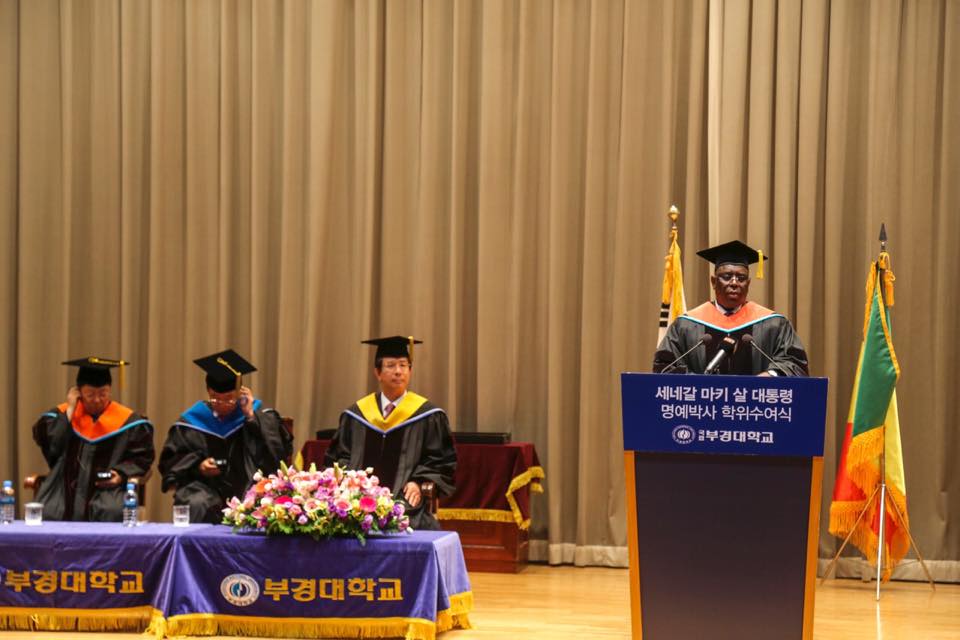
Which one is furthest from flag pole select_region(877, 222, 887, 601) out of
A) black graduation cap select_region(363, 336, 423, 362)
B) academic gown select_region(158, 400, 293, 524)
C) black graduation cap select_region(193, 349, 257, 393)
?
black graduation cap select_region(193, 349, 257, 393)

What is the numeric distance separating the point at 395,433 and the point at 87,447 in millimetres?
1833

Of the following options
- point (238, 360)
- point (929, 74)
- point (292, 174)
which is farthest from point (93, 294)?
point (929, 74)

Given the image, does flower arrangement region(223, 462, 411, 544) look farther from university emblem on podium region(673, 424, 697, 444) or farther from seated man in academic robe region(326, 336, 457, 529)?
university emblem on podium region(673, 424, 697, 444)

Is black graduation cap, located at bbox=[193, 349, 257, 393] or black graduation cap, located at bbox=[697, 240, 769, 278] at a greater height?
black graduation cap, located at bbox=[697, 240, 769, 278]

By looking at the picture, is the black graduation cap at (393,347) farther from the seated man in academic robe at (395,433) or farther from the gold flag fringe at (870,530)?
the gold flag fringe at (870,530)

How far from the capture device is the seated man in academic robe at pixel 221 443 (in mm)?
7152

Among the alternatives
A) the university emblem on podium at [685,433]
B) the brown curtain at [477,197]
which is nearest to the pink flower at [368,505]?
the university emblem on podium at [685,433]

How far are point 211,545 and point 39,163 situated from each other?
17.0 ft

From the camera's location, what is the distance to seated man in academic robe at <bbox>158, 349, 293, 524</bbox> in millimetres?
7152

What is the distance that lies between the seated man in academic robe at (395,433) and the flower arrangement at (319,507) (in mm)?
1159

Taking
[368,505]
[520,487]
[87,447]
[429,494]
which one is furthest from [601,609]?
[87,447]

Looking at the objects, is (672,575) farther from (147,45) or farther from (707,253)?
(147,45)

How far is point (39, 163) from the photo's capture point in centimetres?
989

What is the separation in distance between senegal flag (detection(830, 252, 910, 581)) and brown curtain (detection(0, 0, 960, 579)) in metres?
0.72
